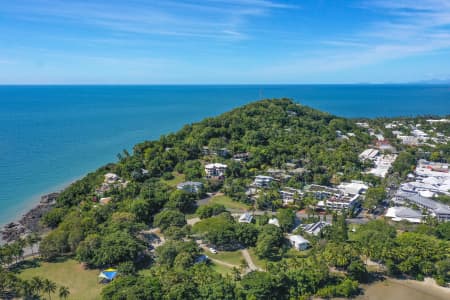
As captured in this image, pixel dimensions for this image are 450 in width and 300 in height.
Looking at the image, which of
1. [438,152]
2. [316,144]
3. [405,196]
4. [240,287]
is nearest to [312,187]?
[405,196]

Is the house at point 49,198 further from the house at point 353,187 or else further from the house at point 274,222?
the house at point 353,187

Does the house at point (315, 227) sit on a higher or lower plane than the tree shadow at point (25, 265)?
higher

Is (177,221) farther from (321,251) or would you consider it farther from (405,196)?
(405,196)

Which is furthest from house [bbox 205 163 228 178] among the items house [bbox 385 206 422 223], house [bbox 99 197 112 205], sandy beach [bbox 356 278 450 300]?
sandy beach [bbox 356 278 450 300]

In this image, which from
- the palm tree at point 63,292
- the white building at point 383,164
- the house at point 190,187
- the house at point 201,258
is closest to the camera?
the palm tree at point 63,292

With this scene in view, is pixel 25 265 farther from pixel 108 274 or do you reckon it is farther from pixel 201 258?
pixel 201 258

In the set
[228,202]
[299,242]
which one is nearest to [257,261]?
[299,242]

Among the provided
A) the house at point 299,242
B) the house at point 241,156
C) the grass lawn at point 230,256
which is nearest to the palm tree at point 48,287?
the grass lawn at point 230,256
